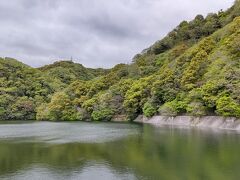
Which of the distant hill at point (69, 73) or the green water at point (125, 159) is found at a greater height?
the distant hill at point (69, 73)

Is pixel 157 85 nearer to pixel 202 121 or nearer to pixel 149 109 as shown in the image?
pixel 149 109

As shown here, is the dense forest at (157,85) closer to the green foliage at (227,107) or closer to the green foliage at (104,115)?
the green foliage at (104,115)

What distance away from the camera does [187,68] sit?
77.2 meters

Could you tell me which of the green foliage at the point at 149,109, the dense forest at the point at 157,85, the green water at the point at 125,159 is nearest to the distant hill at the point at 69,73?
the dense forest at the point at 157,85

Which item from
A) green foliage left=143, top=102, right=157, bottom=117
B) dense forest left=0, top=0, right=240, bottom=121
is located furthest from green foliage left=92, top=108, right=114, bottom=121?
green foliage left=143, top=102, right=157, bottom=117

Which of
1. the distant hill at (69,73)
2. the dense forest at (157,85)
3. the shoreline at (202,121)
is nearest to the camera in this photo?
the shoreline at (202,121)

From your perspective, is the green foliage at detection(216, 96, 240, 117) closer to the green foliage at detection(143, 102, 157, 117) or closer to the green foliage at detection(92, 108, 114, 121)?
the green foliage at detection(143, 102, 157, 117)

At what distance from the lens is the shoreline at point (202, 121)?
54.3 m

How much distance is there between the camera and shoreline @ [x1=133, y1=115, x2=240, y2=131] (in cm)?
5431

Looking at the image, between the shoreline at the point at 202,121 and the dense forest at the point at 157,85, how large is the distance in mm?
1218

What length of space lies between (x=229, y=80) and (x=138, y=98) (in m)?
34.3

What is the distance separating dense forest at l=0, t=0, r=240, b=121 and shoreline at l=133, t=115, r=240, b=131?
1218 millimetres

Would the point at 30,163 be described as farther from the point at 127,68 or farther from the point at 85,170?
the point at 127,68

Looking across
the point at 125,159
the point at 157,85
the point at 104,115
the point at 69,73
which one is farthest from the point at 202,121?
the point at 69,73
